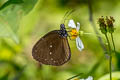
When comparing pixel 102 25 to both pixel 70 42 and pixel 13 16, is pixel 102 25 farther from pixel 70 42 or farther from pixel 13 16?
pixel 70 42

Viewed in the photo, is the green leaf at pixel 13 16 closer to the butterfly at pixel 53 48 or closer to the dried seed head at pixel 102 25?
the butterfly at pixel 53 48

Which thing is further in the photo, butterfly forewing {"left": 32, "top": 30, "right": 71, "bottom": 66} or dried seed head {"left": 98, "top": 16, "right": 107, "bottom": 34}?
butterfly forewing {"left": 32, "top": 30, "right": 71, "bottom": 66}

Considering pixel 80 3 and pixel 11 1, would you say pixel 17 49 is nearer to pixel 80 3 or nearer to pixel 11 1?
pixel 80 3

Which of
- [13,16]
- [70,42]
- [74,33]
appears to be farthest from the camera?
[70,42]

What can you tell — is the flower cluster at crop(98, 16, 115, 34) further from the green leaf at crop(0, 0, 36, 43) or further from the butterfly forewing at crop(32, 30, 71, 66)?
the green leaf at crop(0, 0, 36, 43)

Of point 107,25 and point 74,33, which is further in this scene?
point 74,33

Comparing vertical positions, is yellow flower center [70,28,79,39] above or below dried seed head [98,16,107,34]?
below

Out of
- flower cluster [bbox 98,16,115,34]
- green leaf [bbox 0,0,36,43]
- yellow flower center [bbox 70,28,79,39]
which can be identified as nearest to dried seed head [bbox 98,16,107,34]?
flower cluster [bbox 98,16,115,34]

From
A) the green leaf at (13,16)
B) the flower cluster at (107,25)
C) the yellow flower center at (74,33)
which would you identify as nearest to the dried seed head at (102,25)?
the flower cluster at (107,25)

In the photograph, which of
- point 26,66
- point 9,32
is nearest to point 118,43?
point 26,66

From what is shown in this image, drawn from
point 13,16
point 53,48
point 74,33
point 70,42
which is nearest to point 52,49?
point 53,48
